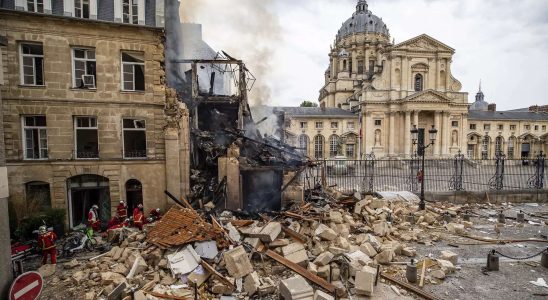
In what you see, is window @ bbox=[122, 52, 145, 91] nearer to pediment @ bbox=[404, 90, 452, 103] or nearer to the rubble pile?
the rubble pile

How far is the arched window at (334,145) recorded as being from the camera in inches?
2034

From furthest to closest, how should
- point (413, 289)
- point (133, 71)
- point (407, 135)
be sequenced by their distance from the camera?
point (407, 135) < point (133, 71) < point (413, 289)

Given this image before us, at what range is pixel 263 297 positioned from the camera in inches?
280

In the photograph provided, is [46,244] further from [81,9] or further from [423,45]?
[423,45]

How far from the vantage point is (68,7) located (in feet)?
39.9

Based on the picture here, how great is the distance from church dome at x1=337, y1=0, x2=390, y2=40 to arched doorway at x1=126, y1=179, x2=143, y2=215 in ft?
225

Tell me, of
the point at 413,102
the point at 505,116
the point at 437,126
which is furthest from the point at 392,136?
the point at 505,116

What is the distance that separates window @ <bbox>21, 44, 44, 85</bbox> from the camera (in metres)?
12.1

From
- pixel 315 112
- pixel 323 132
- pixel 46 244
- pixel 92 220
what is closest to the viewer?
pixel 46 244

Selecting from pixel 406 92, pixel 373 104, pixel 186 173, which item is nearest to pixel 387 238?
pixel 186 173

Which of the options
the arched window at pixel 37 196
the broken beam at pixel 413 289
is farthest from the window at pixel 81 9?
the broken beam at pixel 413 289

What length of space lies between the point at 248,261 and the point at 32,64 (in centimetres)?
1315

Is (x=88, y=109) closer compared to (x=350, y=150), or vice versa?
(x=88, y=109)

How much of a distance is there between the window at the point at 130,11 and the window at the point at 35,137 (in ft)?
19.6
